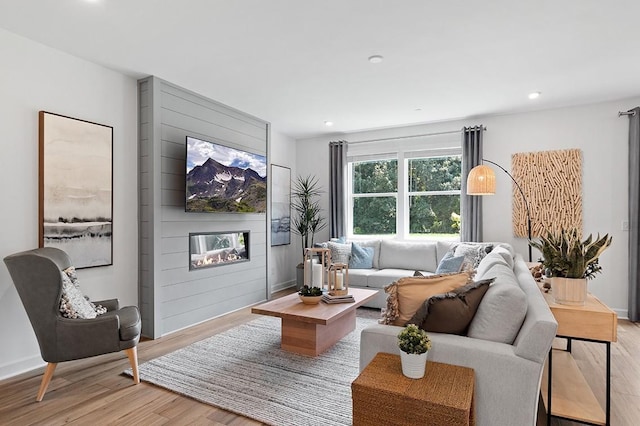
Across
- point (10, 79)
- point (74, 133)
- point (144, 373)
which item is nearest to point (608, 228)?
point (144, 373)

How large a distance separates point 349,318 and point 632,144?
402 cm

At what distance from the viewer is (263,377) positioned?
280cm

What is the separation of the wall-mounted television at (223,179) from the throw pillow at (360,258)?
150cm

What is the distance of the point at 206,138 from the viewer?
4379mm

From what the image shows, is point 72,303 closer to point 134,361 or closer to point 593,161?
point 134,361

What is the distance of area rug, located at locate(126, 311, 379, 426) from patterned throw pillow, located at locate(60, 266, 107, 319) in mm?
584

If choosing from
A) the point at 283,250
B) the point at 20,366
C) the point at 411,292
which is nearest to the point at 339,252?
the point at 283,250

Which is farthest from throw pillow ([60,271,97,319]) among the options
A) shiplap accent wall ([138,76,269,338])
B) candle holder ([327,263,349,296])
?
candle holder ([327,263,349,296])

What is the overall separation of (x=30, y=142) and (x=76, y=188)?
49cm

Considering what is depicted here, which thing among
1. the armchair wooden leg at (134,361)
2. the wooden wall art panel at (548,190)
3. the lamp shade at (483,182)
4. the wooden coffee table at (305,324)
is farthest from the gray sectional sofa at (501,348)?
the wooden wall art panel at (548,190)

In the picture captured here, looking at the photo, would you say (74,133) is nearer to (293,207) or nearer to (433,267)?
(293,207)

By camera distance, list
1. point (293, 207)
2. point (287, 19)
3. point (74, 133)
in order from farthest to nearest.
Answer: point (293, 207)
point (74, 133)
point (287, 19)

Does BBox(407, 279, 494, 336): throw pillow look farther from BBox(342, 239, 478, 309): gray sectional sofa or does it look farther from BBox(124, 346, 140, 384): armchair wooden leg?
BBox(342, 239, 478, 309): gray sectional sofa

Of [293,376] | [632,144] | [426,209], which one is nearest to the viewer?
[293,376]
